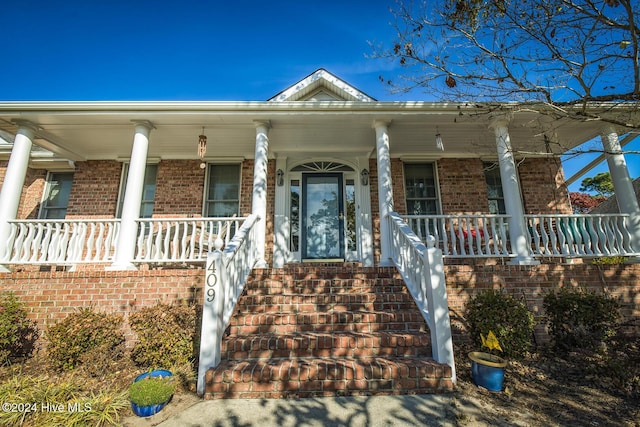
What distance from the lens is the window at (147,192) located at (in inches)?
288

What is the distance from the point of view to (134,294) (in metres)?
4.50

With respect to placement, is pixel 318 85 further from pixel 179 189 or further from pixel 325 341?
pixel 325 341

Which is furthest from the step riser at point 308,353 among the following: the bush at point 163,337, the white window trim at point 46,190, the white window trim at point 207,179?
the white window trim at point 46,190

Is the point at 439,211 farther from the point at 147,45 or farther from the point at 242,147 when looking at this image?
the point at 147,45

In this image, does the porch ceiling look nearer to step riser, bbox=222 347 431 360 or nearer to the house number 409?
the house number 409

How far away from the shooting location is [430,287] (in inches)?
137

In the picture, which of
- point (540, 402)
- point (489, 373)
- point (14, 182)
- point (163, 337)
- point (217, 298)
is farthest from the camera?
point (14, 182)

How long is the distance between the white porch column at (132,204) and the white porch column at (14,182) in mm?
1732

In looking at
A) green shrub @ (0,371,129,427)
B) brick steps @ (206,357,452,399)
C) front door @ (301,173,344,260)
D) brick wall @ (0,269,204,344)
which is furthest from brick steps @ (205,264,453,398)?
front door @ (301,173,344,260)

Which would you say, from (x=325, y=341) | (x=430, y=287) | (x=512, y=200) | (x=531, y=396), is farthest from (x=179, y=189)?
(x=531, y=396)

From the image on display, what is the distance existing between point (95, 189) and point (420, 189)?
788 cm

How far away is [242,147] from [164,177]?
2076 millimetres

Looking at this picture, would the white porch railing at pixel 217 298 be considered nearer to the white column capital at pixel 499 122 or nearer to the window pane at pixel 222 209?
the window pane at pixel 222 209

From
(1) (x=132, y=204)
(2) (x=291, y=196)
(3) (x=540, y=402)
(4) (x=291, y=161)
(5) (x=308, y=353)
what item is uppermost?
(4) (x=291, y=161)
